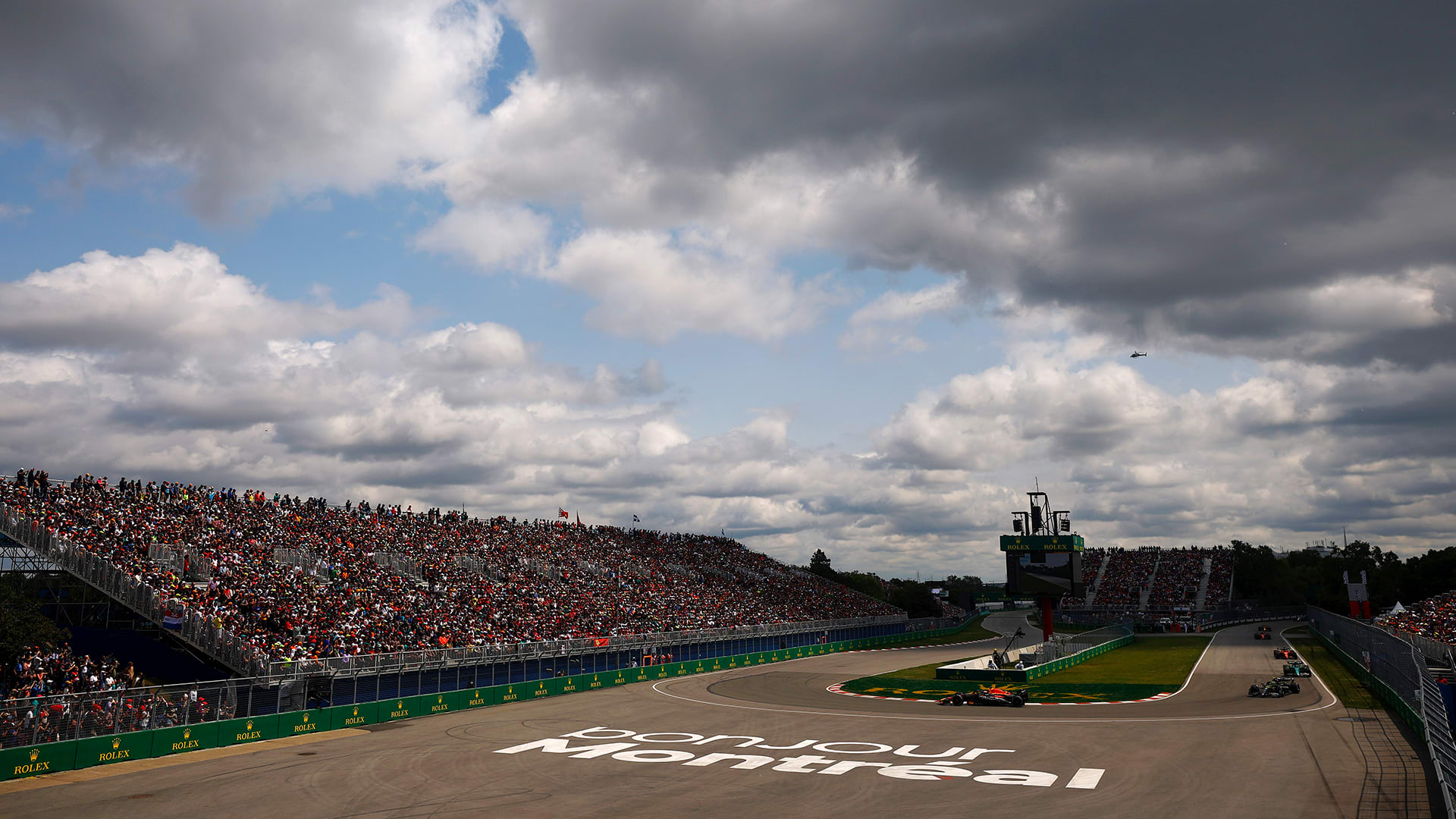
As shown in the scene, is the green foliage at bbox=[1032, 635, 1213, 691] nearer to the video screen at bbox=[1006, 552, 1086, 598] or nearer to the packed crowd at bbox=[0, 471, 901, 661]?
the video screen at bbox=[1006, 552, 1086, 598]

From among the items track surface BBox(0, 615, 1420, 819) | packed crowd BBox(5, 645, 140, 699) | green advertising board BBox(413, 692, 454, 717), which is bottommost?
track surface BBox(0, 615, 1420, 819)

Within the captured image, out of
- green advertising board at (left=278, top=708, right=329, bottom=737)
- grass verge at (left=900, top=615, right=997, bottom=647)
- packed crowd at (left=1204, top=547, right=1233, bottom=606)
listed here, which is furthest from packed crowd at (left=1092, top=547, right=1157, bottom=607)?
green advertising board at (left=278, top=708, right=329, bottom=737)

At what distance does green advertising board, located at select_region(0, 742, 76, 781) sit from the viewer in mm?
26297

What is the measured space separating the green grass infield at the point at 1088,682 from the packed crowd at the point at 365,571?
1785 centimetres

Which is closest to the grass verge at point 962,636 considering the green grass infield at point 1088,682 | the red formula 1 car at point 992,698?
the green grass infield at point 1088,682

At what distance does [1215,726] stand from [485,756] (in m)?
27.2

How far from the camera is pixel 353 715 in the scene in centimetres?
3747

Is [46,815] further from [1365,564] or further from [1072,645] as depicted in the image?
[1365,564]

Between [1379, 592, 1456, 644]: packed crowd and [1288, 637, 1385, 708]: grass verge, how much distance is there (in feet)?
14.6

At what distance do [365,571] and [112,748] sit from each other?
23816 millimetres

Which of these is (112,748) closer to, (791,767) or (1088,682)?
(791,767)

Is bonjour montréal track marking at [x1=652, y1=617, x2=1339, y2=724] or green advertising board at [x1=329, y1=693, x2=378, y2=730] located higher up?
green advertising board at [x1=329, y1=693, x2=378, y2=730]

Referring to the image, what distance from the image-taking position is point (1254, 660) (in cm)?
6625

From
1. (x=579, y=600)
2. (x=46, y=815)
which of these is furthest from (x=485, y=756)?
(x=579, y=600)
